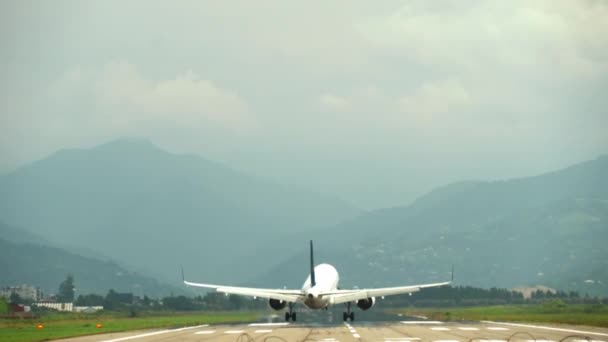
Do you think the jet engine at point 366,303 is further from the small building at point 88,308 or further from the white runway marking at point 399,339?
the small building at point 88,308

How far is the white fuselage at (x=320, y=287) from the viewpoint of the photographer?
80438 millimetres

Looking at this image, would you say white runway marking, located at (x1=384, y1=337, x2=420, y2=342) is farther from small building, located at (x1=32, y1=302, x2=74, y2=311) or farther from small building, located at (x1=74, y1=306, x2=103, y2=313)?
small building, located at (x1=32, y1=302, x2=74, y2=311)

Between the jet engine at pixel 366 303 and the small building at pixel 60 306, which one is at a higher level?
the small building at pixel 60 306

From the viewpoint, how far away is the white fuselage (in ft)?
264

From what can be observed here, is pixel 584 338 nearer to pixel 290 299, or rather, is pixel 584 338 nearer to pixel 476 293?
pixel 290 299

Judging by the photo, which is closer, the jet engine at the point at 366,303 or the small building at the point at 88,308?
the jet engine at the point at 366,303

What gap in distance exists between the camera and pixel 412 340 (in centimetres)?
5209

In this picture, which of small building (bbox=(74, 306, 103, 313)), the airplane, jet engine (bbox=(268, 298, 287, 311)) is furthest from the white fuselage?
small building (bbox=(74, 306, 103, 313))

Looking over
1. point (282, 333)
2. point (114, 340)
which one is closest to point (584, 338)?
point (282, 333)

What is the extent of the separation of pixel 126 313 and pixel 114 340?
2508 inches

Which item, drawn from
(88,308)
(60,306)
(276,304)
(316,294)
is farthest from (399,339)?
(60,306)

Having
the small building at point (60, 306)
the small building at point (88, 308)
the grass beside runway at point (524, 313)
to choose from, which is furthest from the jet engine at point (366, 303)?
the small building at point (60, 306)

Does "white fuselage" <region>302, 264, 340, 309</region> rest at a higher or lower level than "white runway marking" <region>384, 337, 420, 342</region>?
higher

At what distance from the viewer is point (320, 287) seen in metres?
83.9
